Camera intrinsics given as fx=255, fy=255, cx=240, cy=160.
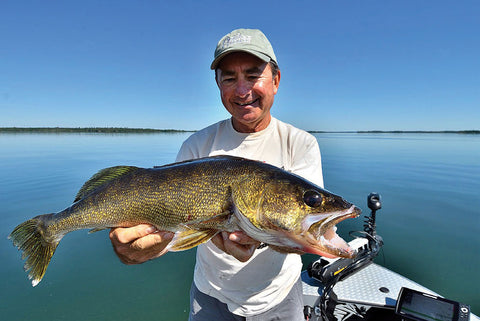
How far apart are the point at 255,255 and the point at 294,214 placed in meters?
0.77

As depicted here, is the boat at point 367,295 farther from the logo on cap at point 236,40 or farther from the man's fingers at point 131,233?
the logo on cap at point 236,40

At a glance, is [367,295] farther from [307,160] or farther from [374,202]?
[307,160]

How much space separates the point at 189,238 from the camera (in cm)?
209

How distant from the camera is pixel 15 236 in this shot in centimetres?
277

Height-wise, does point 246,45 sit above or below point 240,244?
above

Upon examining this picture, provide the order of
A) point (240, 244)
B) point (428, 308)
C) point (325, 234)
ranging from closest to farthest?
point (325, 234) < point (240, 244) < point (428, 308)

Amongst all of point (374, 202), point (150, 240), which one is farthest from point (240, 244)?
point (374, 202)

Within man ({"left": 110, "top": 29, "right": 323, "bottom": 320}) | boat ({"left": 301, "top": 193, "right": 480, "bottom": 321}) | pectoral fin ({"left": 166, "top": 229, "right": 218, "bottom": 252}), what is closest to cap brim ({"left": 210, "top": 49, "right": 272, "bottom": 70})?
man ({"left": 110, "top": 29, "right": 323, "bottom": 320})

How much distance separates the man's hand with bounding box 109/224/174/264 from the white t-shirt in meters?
0.55

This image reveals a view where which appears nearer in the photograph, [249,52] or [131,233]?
[131,233]

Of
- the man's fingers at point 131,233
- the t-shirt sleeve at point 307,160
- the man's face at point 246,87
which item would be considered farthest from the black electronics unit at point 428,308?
the man's fingers at point 131,233

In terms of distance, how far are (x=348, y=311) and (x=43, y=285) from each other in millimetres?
7547

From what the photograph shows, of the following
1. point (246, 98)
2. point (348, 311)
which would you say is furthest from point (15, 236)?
point (348, 311)

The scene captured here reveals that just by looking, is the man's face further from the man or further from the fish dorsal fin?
the fish dorsal fin
